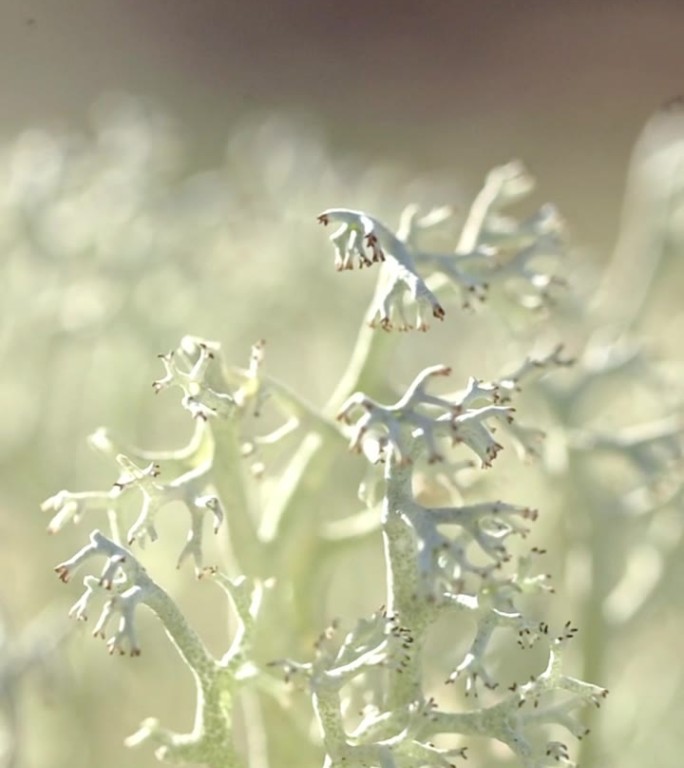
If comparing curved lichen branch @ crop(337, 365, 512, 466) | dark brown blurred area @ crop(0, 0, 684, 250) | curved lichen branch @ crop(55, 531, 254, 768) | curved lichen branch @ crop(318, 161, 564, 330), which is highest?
dark brown blurred area @ crop(0, 0, 684, 250)

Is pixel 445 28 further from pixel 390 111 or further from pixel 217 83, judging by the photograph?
pixel 217 83

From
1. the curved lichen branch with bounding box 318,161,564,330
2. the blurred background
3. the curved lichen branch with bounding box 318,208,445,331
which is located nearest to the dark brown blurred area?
the blurred background

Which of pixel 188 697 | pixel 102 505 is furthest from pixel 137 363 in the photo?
pixel 102 505

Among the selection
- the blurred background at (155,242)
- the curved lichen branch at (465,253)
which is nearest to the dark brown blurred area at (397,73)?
the blurred background at (155,242)

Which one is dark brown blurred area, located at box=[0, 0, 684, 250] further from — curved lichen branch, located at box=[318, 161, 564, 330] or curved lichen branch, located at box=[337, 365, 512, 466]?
curved lichen branch, located at box=[337, 365, 512, 466]

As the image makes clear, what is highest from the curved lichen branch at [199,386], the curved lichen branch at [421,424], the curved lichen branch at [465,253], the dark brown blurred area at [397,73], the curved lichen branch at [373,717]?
the dark brown blurred area at [397,73]

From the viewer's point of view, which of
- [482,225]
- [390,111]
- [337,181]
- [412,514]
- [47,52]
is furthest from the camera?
[390,111]

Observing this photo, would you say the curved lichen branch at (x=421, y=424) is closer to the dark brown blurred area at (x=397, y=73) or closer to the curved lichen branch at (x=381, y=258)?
the curved lichen branch at (x=381, y=258)

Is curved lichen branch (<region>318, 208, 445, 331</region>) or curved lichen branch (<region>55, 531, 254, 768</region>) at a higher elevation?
curved lichen branch (<region>318, 208, 445, 331</region>)

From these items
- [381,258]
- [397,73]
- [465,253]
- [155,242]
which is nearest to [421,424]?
[381,258]
